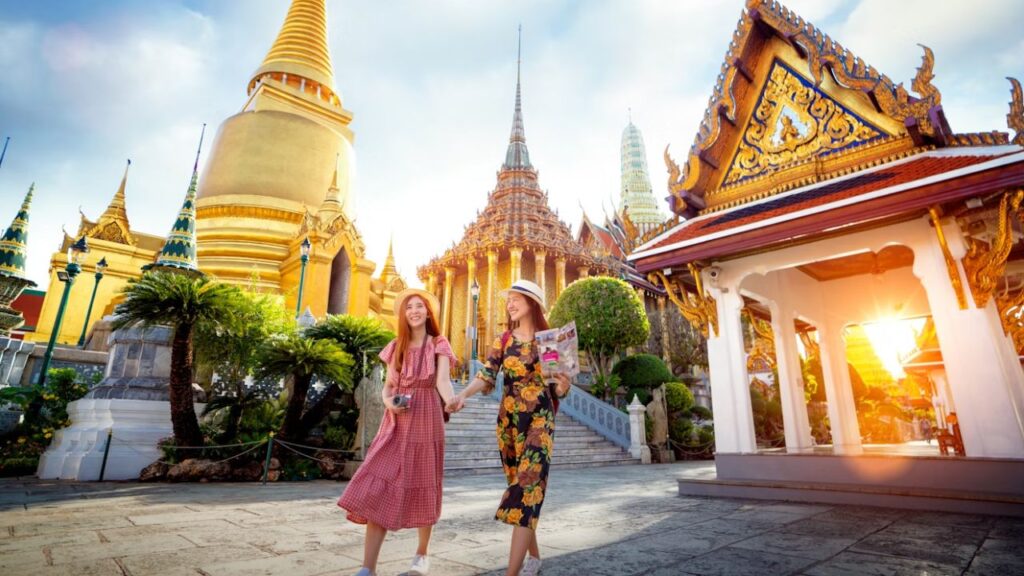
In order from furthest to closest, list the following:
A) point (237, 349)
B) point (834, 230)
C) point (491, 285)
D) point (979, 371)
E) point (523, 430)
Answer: point (491, 285) < point (237, 349) < point (834, 230) < point (979, 371) < point (523, 430)

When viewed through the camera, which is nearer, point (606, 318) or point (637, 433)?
point (637, 433)

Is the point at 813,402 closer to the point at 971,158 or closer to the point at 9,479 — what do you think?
the point at 971,158

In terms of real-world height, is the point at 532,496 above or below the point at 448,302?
below

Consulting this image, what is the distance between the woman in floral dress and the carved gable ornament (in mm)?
5332

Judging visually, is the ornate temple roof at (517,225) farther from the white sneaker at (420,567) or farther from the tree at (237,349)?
the white sneaker at (420,567)

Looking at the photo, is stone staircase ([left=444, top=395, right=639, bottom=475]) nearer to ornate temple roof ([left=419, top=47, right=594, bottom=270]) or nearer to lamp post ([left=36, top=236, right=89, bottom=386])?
lamp post ([left=36, top=236, right=89, bottom=386])

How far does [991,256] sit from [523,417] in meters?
4.96

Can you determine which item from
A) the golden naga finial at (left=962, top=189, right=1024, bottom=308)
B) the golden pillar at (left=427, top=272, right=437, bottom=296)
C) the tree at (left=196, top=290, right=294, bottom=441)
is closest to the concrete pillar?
the golden naga finial at (left=962, top=189, right=1024, bottom=308)

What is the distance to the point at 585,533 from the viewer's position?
365 centimetres

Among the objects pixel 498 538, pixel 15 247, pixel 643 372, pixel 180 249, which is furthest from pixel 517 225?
pixel 498 538

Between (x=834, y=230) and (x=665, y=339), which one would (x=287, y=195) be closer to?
(x=665, y=339)

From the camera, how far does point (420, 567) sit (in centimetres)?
251

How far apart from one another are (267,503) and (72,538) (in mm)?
1970

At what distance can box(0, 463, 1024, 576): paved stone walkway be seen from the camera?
2.67 meters
